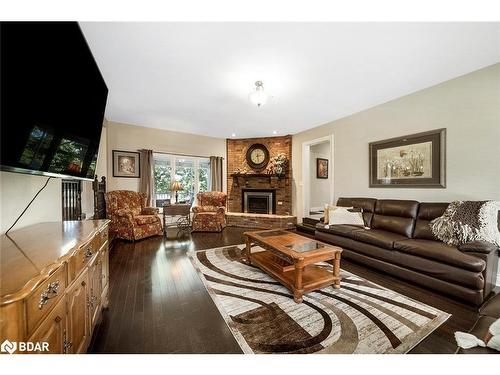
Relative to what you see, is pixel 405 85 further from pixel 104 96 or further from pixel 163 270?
pixel 163 270

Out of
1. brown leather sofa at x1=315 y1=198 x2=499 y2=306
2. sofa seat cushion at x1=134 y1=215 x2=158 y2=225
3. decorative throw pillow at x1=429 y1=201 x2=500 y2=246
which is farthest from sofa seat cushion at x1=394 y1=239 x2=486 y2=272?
sofa seat cushion at x1=134 y1=215 x2=158 y2=225

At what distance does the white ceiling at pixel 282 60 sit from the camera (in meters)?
1.83

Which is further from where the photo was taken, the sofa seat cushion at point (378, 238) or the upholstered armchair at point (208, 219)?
the upholstered armchair at point (208, 219)

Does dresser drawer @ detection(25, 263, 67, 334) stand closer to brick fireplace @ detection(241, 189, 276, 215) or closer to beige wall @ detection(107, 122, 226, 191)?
beige wall @ detection(107, 122, 226, 191)

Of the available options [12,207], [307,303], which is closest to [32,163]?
[12,207]

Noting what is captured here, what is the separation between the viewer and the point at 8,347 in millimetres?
632

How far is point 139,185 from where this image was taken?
4910 mm

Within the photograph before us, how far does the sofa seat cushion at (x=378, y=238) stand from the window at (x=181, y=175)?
4.30 m

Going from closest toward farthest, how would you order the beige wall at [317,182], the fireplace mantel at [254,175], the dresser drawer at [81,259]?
1. the dresser drawer at [81,259]
2. the fireplace mantel at [254,175]
3. the beige wall at [317,182]

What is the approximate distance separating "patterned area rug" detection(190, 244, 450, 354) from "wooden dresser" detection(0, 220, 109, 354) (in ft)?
3.37

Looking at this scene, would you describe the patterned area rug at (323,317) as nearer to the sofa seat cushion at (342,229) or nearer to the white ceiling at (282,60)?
the sofa seat cushion at (342,229)

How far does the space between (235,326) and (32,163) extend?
179 centimetres

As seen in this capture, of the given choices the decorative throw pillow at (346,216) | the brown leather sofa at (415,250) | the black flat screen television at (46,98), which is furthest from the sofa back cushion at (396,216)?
the black flat screen television at (46,98)

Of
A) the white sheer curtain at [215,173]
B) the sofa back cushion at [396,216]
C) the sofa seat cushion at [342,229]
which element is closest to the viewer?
the sofa back cushion at [396,216]
